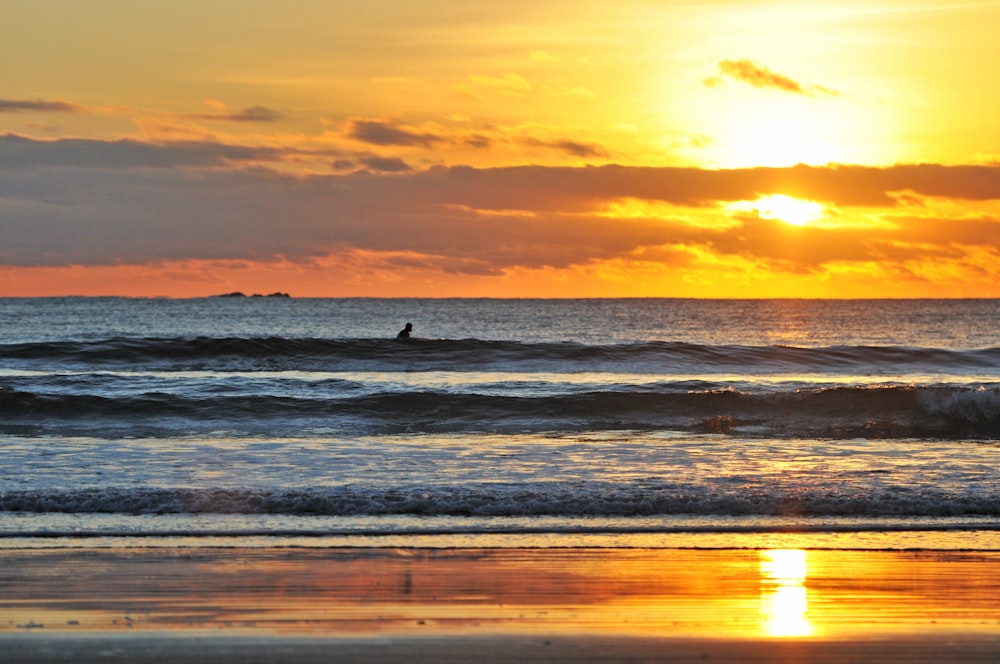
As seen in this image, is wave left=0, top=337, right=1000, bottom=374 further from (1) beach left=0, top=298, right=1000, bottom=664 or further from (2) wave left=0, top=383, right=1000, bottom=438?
(1) beach left=0, top=298, right=1000, bottom=664

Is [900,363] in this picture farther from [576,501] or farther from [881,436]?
[576,501]

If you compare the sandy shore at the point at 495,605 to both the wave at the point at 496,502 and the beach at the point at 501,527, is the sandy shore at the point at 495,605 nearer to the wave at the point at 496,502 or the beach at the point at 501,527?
the beach at the point at 501,527

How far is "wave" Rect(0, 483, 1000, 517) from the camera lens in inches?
388

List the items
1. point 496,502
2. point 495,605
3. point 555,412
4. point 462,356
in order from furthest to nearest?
point 462,356, point 555,412, point 496,502, point 495,605

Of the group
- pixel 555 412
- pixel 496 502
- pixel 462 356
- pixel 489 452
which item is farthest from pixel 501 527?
pixel 462 356

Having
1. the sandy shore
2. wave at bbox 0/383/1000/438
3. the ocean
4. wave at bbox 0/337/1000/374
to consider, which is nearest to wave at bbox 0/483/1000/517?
the ocean

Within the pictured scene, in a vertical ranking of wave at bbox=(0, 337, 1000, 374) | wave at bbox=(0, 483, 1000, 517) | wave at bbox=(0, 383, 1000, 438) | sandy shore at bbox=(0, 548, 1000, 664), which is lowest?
sandy shore at bbox=(0, 548, 1000, 664)

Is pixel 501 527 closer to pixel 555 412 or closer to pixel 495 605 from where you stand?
pixel 495 605

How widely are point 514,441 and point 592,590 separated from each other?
8.45 metres

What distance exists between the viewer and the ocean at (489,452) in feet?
30.0

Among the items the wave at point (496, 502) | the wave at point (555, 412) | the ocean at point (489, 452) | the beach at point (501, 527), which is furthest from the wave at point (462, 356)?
the wave at point (496, 502)

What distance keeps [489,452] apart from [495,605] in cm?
738

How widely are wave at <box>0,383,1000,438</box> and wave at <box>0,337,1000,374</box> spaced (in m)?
9.61

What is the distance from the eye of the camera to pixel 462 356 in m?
34.2
